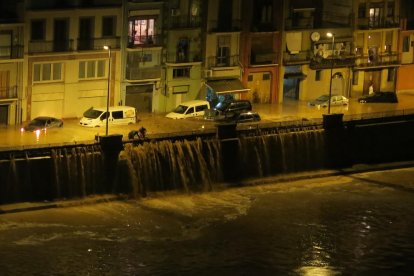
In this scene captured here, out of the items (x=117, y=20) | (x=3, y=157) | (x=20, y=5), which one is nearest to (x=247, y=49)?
(x=117, y=20)

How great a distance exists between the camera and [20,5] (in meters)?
65.9

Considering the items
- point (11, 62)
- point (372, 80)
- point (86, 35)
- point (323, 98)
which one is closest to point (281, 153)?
point (323, 98)

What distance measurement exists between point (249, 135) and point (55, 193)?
10.8 meters

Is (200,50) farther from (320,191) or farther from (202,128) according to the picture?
(320,191)

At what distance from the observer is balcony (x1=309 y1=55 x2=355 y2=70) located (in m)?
76.2

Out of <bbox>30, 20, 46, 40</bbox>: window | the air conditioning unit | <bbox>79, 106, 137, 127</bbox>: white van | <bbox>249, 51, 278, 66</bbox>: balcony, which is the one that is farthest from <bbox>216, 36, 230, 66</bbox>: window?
<bbox>30, 20, 46, 40</bbox>: window

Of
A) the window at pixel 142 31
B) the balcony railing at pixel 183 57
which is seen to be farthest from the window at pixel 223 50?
the window at pixel 142 31

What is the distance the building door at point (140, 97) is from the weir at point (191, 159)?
624cm

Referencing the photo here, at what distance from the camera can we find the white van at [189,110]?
227 ft

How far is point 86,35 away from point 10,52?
13.6ft

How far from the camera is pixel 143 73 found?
6988 centimetres

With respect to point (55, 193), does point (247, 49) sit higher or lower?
higher

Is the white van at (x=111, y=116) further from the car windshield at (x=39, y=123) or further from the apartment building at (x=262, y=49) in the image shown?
the apartment building at (x=262, y=49)

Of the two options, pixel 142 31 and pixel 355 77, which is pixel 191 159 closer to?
pixel 142 31
